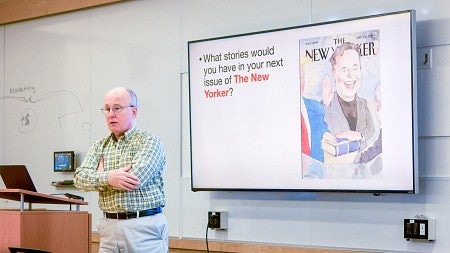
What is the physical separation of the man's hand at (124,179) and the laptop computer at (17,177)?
1.99 ft

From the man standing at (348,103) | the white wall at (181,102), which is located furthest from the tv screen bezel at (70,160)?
the man standing at (348,103)

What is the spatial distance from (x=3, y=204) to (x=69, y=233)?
2.79 meters

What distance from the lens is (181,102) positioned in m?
5.01

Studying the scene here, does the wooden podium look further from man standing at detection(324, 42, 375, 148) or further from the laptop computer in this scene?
man standing at detection(324, 42, 375, 148)

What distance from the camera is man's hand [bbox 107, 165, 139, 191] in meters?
3.41

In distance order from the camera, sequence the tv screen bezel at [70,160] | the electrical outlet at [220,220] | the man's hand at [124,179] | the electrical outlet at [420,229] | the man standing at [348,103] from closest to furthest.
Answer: the man's hand at [124,179] < the electrical outlet at [420,229] < the man standing at [348,103] < the electrical outlet at [220,220] < the tv screen bezel at [70,160]

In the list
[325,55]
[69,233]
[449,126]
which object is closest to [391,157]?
[449,126]

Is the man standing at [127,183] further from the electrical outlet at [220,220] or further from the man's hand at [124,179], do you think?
the electrical outlet at [220,220]

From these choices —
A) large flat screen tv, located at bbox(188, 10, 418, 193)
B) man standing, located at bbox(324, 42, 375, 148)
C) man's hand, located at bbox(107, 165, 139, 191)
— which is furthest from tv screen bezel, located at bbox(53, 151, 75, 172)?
man standing, located at bbox(324, 42, 375, 148)

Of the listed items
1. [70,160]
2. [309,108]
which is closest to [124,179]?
[309,108]

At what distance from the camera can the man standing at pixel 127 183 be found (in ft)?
11.4

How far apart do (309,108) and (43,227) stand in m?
1.68

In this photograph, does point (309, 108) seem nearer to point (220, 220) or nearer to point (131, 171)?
point (220, 220)

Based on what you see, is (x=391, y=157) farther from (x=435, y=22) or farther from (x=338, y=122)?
(x=435, y=22)
